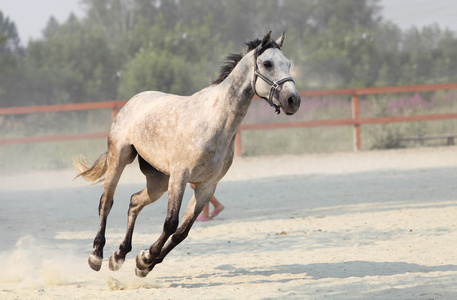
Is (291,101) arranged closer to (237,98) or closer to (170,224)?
(237,98)

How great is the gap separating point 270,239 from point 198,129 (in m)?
2.37

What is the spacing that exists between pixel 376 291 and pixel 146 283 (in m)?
1.67

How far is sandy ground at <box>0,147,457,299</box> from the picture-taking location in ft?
14.1

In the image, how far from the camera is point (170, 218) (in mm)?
4320

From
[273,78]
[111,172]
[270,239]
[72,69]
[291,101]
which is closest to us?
[291,101]

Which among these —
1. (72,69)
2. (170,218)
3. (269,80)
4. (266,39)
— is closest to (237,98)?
(269,80)

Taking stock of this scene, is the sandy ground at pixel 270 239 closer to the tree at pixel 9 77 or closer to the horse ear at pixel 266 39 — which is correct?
the horse ear at pixel 266 39

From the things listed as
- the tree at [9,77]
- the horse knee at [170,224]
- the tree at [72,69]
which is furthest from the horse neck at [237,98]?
the tree at [72,69]

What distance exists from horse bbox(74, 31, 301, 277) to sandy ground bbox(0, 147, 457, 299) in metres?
0.39

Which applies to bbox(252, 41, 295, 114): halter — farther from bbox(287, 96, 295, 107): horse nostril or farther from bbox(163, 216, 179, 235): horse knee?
bbox(163, 216, 179, 235): horse knee

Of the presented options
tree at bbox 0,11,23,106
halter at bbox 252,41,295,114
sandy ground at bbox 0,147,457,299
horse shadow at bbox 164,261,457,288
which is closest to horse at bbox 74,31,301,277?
halter at bbox 252,41,295,114

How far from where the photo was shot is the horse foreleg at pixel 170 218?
425 cm

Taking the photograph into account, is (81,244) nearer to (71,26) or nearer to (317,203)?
(317,203)

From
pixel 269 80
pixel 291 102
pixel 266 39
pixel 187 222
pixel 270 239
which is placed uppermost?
pixel 266 39
